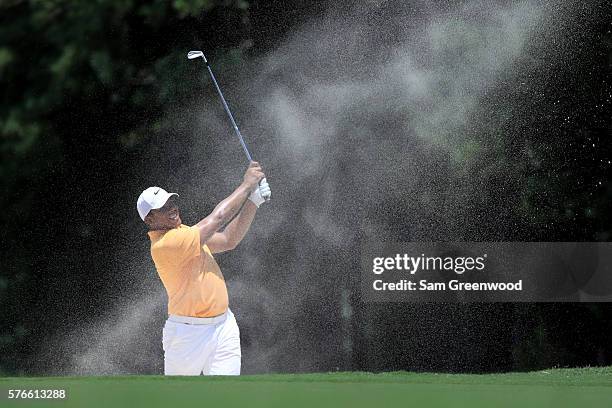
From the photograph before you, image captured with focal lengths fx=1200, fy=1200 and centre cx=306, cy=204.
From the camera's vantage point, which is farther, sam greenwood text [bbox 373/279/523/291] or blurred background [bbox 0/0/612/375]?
sam greenwood text [bbox 373/279/523/291]

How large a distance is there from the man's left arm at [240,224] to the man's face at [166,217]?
1.01ft

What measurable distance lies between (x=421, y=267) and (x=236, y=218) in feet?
5.00

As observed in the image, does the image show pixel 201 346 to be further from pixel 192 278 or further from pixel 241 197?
pixel 241 197

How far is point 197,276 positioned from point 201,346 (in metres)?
0.51

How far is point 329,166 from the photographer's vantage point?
9.21 m

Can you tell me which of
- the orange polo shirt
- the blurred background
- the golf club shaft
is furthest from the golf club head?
the orange polo shirt

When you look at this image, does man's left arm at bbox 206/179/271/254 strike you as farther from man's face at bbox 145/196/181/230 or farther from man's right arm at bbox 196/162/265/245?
man's face at bbox 145/196/181/230

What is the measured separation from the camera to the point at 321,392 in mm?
6090

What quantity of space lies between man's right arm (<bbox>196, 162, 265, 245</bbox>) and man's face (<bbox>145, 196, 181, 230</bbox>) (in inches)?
6.7

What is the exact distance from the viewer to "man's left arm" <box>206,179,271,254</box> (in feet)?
27.9

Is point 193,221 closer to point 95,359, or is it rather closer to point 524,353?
point 95,359

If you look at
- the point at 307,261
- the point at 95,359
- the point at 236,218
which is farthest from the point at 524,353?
the point at 95,359

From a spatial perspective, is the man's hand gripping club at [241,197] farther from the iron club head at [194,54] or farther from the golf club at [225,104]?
the iron club head at [194,54]

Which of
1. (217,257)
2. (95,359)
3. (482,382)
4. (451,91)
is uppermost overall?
(451,91)
